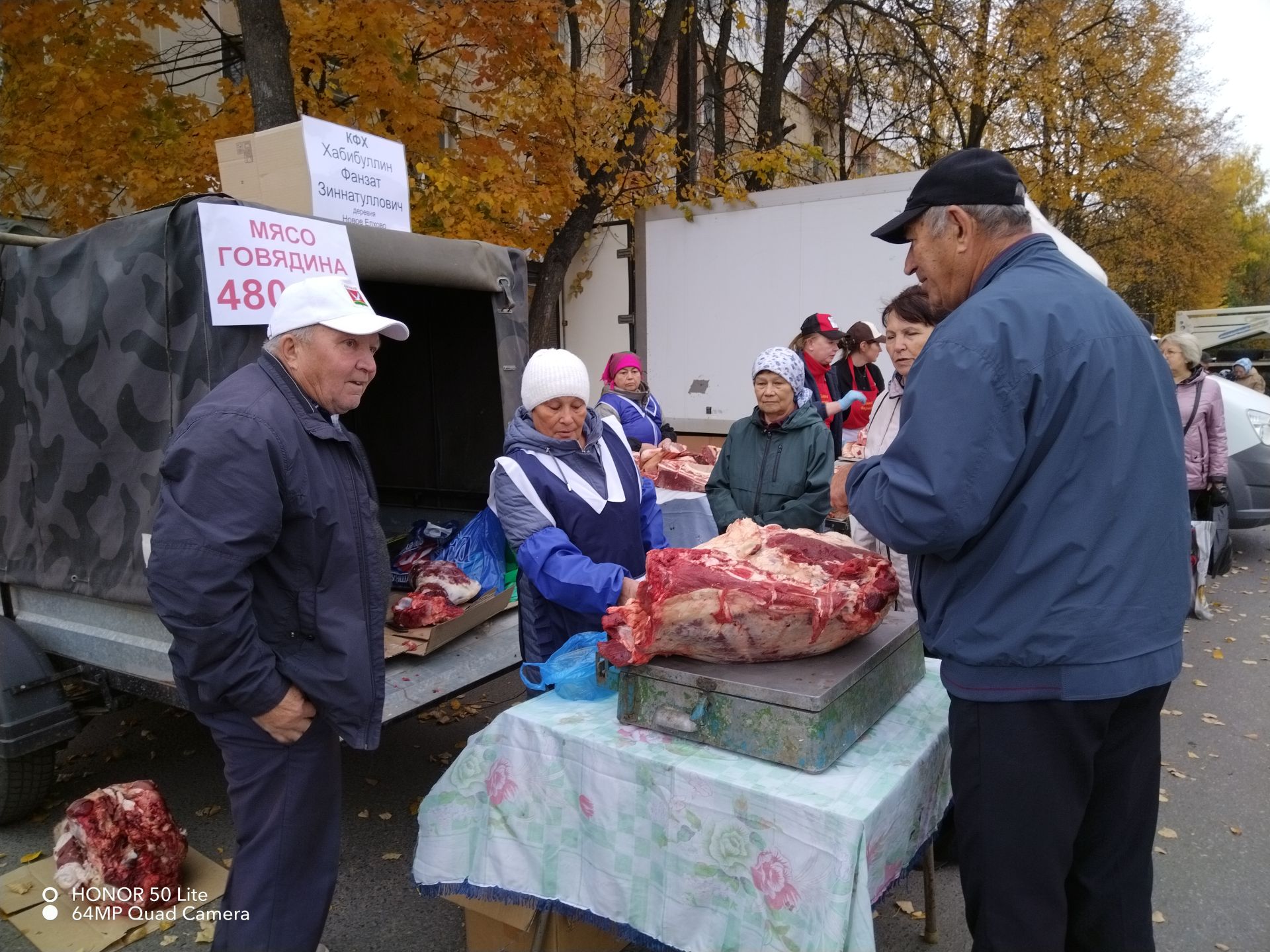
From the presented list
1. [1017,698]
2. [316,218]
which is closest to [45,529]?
[316,218]

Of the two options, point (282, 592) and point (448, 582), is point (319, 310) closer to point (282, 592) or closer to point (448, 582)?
point (282, 592)

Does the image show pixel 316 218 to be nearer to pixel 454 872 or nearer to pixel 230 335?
pixel 230 335

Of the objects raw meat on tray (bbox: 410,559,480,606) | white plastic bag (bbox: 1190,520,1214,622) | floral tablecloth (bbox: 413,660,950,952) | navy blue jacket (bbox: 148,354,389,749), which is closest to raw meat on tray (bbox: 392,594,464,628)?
raw meat on tray (bbox: 410,559,480,606)

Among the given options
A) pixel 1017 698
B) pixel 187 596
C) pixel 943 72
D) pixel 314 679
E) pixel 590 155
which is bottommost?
pixel 314 679

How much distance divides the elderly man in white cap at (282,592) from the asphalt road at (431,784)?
0.56 feet

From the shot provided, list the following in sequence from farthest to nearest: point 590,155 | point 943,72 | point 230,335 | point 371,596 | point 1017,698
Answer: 1. point 943,72
2. point 590,155
3. point 230,335
4. point 371,596
5. point 1017,698

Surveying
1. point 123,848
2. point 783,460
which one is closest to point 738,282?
point 783,460

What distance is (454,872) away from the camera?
90.8 inches

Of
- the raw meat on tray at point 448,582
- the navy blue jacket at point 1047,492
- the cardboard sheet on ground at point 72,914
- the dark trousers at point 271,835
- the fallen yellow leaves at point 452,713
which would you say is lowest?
the fallen yellow leaves at point 452,713

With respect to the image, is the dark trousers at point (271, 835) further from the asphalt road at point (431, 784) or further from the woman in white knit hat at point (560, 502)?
the woman in white knit hat at point (560, 502)

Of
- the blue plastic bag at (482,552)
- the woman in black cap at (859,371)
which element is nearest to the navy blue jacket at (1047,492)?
the blue plastic bag at (482,552)

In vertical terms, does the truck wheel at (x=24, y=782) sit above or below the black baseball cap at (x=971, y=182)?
below

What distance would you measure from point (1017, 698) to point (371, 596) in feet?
5.66

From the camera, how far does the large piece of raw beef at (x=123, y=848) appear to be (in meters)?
3.07
